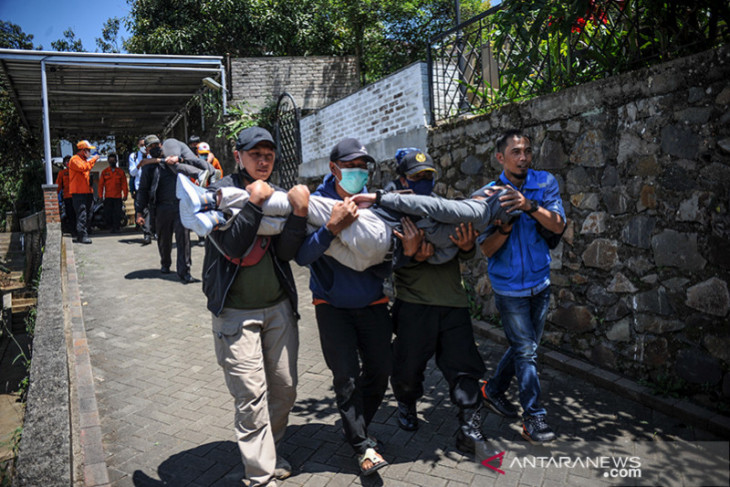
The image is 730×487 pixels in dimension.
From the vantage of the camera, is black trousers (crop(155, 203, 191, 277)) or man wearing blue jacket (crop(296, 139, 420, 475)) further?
black trousers (crop(155, 203, 191, 277))

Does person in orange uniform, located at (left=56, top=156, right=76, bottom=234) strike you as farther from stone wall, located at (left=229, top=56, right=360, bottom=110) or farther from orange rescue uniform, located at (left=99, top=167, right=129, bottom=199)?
stone wall, located at (left=229, top=56, right=360, bottom=110)

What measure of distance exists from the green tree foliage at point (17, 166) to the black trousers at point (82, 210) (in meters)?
9.17

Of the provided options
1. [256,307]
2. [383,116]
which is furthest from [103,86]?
[256,307]

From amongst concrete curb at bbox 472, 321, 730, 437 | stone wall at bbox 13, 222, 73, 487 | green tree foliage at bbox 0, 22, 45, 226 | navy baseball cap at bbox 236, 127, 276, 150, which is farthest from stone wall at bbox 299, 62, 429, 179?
green tree foliage at bbox 0, 22, 45, 226

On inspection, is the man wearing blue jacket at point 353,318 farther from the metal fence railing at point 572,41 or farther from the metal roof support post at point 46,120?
the metal roof support post at point 46,120

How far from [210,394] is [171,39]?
1599 centimetres

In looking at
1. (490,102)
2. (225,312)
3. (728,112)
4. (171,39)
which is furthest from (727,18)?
(171,39)

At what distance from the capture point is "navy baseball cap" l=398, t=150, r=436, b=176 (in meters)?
3.34

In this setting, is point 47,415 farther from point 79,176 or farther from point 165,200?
point 79,176

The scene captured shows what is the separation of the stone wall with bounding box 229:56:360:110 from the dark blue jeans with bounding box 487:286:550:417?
45.0 feet

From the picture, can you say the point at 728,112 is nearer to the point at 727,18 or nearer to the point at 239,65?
the point at 727,18

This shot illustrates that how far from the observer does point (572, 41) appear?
5.24 m

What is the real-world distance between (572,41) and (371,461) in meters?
4.39

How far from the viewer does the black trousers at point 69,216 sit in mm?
12141
